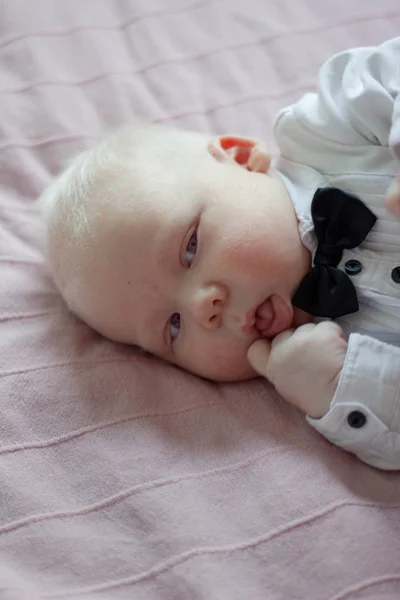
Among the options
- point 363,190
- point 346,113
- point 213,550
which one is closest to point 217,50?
point 346,113

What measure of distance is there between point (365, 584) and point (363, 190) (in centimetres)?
57

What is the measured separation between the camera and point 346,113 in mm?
1163

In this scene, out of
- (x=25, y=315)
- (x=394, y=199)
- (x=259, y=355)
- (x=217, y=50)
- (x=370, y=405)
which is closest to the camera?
(x=394, y=199)

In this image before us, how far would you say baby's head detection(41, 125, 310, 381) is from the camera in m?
1.08

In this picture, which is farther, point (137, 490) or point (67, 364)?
point (67, 364)

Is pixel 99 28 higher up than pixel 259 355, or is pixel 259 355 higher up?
pixel 99 28

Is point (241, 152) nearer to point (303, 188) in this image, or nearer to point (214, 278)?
point (303, 188)

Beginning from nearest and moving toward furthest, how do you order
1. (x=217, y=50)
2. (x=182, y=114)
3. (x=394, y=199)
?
(x=394, y=199), (x=182, y=114), (x=217, y=50)

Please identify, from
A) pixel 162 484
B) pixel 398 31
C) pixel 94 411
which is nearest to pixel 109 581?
pixel 162 484

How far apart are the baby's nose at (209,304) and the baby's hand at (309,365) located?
0.10m

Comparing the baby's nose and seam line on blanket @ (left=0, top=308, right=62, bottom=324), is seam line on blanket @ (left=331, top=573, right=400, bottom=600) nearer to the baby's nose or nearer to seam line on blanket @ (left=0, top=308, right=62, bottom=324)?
the baby's nose

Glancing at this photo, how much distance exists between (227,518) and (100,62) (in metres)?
1.14

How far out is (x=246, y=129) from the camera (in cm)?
157

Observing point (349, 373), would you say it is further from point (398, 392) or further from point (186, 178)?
point (186, 178)
